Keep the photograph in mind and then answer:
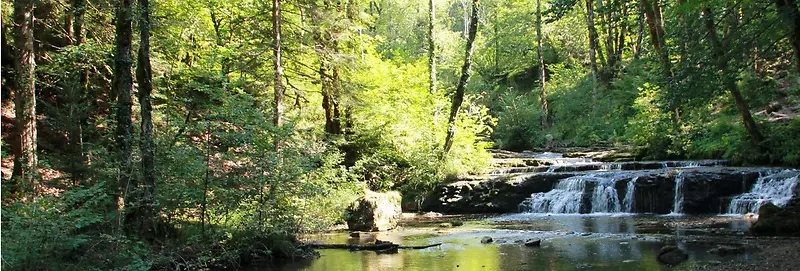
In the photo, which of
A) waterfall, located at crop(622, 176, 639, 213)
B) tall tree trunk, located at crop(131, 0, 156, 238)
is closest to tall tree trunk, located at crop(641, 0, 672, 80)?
waterfall, located at crop(622, 176, 639, 213)

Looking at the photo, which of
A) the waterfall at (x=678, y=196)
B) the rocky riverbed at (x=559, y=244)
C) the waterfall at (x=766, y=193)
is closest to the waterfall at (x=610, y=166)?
the waterfall at (x=678, y=196)

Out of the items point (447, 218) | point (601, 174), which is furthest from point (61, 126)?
point (601, 174)

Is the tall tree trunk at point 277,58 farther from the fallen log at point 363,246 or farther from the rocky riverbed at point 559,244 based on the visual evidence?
the fallen log at point 363,246

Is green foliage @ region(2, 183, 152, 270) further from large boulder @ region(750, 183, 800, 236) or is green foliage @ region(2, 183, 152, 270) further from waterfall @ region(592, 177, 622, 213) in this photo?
waterfall @ region(592, 177, 622, 213)

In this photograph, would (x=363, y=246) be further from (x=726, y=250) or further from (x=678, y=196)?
(x=678, y=196)

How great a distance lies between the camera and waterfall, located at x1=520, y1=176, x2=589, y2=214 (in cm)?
1756

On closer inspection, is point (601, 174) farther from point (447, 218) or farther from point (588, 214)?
point (447, 218)

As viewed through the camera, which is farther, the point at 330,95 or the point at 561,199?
the point at 561,199

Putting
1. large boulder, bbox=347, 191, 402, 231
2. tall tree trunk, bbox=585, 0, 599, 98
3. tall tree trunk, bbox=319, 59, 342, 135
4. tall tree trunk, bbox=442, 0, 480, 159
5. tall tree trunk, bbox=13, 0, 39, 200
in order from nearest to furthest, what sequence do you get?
tall tree trunk, bbox=13, 0, 39, 200
large boulder, bbox=347, 191, 402, 231
tall tree trunk, bbox=319, 59, 342, 135
tall tree trunk, bbox=442, 0, 480, 159
tall tree trunk, bbox=585, 0, 599, 98

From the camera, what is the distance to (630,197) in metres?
16.7

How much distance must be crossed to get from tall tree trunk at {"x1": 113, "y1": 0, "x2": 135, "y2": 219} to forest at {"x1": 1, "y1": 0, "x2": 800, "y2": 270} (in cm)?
2

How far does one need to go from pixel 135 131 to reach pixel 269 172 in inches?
92.1

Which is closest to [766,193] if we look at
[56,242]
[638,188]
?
[638,188]

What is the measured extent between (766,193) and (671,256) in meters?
7.91
